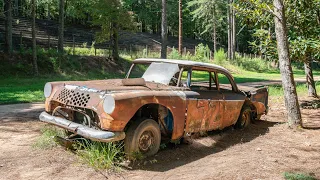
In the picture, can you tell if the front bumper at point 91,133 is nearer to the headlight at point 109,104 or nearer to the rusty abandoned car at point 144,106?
the rusty abandoned car at point 144,106

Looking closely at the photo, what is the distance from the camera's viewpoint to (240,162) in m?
5.16

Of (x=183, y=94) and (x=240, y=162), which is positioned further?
(x=183, y=94)

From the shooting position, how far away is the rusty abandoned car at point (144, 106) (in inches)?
187

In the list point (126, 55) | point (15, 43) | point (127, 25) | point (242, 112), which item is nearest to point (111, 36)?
point (127, 25)

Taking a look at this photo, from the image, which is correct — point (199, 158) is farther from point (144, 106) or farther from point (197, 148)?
point (144, 106)

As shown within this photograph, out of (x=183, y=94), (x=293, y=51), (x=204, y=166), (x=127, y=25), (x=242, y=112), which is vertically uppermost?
(x=127, y=25)

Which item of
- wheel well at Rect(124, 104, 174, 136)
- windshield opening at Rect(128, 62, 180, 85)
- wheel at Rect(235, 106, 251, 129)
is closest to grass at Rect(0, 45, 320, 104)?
wheel at Rect(235, 106, 251, 129)

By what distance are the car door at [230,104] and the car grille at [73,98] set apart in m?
3.10

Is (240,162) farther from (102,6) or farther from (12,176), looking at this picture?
(102,6)

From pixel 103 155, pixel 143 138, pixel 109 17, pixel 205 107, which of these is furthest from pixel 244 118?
pixel 109 17

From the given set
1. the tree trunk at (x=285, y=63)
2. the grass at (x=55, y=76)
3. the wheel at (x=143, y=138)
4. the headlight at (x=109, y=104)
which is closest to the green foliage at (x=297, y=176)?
the wheel at (x=143, y=138)

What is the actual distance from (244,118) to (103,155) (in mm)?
4440

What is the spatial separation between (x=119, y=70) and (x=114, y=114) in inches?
839

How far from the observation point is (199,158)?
220 inches
